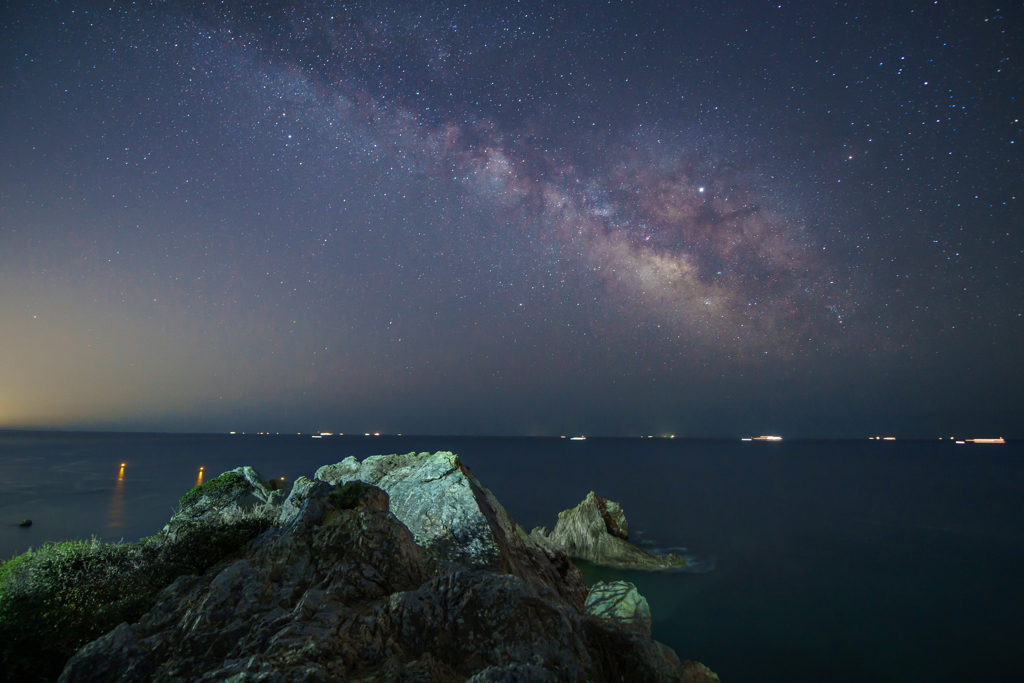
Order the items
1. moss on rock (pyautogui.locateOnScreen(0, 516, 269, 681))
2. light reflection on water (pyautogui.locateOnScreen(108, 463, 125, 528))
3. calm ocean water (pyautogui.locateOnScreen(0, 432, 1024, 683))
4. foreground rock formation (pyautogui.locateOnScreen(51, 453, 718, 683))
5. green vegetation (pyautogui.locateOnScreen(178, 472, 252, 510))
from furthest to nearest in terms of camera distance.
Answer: light reflection on water (pyautogui.locateOnScreen(108, 463, 125, 528))
calm ocean water (pyautogui.locateOnScreen(0, 432, 1024, 683))
green vegetation (pyautogui.locateOnScreen(178, 472, 252, 510))
moss on rock (pyautogui.locateOnScreen(0, 516, 269, 681))
foreground rock formation (pyautogui.locateOnScreen(51, 453, 718, 683))

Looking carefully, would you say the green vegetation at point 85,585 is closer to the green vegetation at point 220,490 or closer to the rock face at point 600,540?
the green vegetation at point 220,490

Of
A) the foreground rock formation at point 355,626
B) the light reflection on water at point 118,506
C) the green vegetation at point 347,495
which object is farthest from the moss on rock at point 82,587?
the light reflection on water at point 118,506

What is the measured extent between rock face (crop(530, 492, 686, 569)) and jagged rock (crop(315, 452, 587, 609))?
11761 millimetres

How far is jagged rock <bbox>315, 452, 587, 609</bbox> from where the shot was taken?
12.2 m

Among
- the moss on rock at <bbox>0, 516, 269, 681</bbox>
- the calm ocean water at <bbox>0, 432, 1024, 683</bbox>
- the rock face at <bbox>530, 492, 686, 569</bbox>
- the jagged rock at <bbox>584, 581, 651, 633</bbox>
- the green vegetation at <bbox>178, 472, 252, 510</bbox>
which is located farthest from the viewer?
the rock face at <bbox>530, 492, 686, 569</bbox>

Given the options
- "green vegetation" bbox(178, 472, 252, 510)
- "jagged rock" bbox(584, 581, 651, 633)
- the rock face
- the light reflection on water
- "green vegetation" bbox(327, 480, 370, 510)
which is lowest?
the light reflection on water

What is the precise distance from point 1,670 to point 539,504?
4856 cm

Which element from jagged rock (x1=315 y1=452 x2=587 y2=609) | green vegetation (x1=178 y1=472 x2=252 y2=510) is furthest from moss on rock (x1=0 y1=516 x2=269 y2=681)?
jagged rock (x1=315 y1=452 x2=587 y2=609)

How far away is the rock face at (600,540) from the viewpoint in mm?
27188

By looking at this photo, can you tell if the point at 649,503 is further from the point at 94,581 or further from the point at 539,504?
the point at 94,581

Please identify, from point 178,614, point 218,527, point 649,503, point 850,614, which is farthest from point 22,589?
point 649,503

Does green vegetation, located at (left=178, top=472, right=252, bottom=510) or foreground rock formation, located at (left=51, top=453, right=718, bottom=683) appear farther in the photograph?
green vegetation, located at (left=178, top=472, right=252, bottom=510)

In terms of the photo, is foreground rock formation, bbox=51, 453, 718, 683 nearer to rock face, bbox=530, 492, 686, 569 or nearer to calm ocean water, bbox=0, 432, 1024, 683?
calm ocean water, bbox=0, 432, 1024, 683

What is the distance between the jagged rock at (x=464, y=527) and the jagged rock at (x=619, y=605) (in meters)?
0.69
